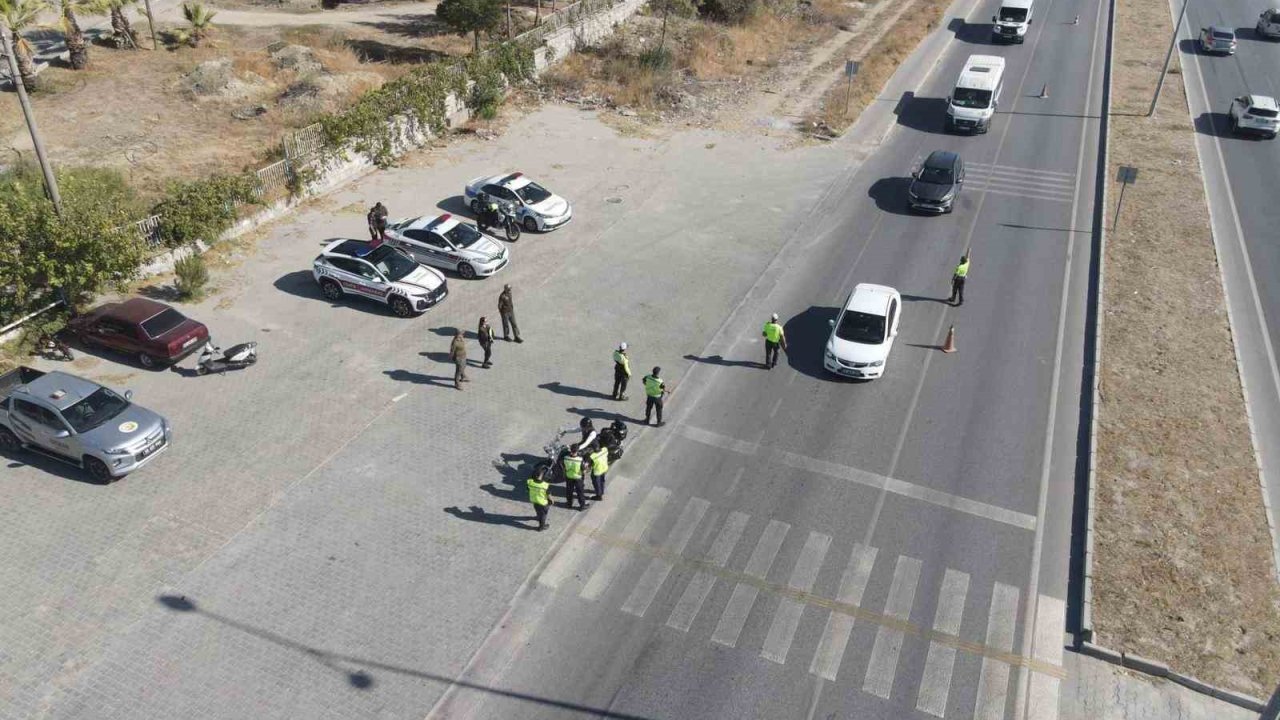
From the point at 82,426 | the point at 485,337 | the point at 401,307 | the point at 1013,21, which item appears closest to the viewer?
the point at 82,426

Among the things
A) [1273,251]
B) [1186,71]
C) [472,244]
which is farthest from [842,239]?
[1186,71]

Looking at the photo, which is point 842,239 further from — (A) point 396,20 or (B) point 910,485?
(A) point 396,20

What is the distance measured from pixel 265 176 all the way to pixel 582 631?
72.1 feet

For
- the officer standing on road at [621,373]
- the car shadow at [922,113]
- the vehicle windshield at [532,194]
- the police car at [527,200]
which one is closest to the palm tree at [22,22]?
the police car at [527,200]

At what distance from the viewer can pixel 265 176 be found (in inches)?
1129

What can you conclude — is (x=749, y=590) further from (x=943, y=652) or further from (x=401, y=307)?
(x=401, y=307)

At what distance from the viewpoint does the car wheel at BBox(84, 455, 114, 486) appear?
682 inches

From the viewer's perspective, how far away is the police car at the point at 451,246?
25703mm

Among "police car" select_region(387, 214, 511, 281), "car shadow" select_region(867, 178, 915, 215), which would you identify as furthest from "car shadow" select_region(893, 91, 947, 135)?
"police car" select_region(387, 214, 511, 281)

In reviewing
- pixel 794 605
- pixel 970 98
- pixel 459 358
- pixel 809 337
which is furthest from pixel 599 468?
pixel 970 98

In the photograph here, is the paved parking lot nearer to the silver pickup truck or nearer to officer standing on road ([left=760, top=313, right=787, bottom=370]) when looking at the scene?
the silver pickup truck

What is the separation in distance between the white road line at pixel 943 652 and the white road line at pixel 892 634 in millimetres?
495

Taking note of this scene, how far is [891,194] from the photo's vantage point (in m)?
32.2

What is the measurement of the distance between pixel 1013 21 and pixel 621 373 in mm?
44522
